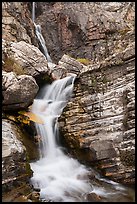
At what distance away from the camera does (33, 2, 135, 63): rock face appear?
21.1 metres

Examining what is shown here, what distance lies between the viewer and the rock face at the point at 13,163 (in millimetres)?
7117

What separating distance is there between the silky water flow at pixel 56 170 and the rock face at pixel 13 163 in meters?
0.46

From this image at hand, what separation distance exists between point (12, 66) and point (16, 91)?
278 cm

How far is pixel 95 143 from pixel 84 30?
1443 cm

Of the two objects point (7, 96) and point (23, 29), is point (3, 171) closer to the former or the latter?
point (7, 96)

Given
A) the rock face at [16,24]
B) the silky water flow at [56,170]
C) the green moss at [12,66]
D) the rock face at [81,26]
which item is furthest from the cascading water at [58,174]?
the rock face at [81,26]

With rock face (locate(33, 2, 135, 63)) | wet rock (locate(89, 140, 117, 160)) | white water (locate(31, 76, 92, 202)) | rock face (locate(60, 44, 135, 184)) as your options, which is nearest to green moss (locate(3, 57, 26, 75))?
white water (locate(31, 76, 92, 202))

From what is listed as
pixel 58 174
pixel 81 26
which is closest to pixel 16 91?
pixel 58 174

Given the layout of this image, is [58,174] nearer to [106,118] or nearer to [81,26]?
[106,118]

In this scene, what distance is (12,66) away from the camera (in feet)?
38.2

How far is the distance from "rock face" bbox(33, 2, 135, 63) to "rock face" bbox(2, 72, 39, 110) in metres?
11.4

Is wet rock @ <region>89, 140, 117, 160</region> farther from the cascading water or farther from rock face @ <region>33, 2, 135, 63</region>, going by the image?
rock face @ <region>33, 2, 135, 63</region>

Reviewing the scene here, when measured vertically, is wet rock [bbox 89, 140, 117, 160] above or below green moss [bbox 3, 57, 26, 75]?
below

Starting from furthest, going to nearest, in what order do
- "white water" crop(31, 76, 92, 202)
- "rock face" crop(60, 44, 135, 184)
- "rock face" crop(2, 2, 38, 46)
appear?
1. "rock face" crop(2, 2, 38, 46)
2. "rock face" crop(60, 44, 135, 184)
3. "white water" crop(31, 76, 92, 202)
